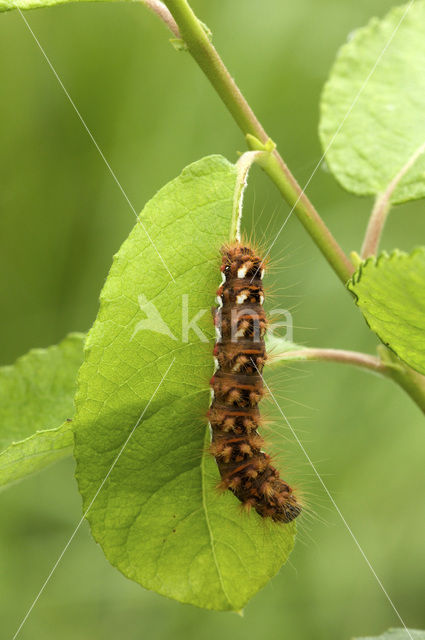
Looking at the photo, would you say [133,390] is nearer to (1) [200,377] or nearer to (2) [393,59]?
(1) [200,377]

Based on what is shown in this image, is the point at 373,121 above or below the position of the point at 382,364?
above

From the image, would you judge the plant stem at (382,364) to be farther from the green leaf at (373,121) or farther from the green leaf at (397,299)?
the green leaf at (373,121)

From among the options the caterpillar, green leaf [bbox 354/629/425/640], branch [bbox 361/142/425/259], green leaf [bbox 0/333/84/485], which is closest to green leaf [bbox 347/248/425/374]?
the caterpillar

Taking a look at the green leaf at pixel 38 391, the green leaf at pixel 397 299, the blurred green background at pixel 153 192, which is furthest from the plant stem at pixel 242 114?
the blurred green background at pixel 153 192

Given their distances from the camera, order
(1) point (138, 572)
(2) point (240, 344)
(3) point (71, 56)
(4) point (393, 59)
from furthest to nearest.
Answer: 1. (3) point (71, 56)
2. (4) point (393, 59)
3. (2) point (240, 344)
4. (1) point (138, 572)

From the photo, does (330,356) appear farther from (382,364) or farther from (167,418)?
(167,418)

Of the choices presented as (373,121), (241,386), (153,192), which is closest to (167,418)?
(241,386)

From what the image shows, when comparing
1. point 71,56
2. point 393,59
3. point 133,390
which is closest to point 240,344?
point 133,390
